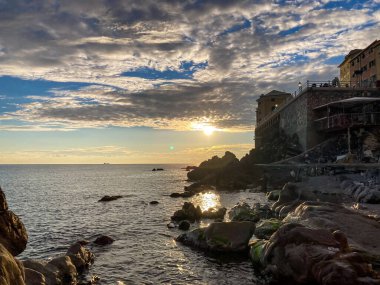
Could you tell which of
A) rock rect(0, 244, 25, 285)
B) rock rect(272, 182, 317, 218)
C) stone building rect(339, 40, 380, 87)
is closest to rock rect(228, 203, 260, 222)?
rock rect(272, 182, 317, 218)

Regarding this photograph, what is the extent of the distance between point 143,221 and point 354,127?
1182 inches

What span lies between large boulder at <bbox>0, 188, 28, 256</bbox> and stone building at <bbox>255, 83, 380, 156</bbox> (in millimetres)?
40015

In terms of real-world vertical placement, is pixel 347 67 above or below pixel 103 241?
above

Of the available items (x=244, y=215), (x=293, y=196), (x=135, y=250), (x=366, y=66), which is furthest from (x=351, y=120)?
(x=135, y=250)

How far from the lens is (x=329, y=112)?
45.1 metres

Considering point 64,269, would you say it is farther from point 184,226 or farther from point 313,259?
point 184,226

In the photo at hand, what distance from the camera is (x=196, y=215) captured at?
2961 centimetres

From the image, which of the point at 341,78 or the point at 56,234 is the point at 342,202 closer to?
the point at 56,234

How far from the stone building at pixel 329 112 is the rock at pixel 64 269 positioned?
36497 millimetres

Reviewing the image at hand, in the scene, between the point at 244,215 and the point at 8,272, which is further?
the point at 244,215

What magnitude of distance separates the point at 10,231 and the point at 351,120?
140 feet

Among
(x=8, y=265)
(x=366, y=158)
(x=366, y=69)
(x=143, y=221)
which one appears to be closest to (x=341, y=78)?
(x=366, y=69)

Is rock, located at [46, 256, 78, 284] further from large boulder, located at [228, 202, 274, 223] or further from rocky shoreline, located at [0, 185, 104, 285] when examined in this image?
large boulder, located at [228, 202, 274, 223]

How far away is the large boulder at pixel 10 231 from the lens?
768 cm
